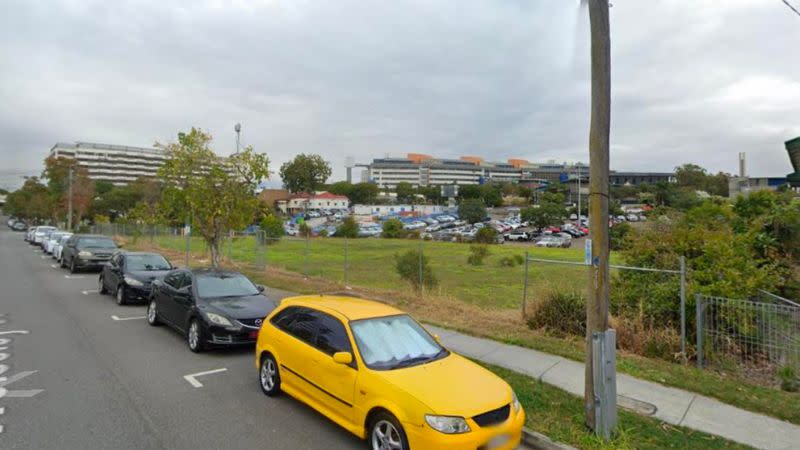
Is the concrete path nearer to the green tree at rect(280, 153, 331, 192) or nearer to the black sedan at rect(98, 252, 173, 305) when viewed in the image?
the black sedan at rect(98, 252, 173, 305)

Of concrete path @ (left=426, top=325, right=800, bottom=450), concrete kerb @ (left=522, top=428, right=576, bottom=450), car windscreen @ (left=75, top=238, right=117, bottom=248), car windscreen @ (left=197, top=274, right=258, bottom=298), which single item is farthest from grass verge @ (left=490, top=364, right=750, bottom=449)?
car windscreen @ (left=75, top=238, right=117, bottom=248)

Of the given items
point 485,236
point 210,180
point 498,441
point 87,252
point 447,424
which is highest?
point 210,180


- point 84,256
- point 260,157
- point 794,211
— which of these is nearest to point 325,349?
point 794,211

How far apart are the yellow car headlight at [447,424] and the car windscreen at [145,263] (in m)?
12.2

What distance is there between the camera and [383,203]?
529 feet

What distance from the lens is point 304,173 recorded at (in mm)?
130375

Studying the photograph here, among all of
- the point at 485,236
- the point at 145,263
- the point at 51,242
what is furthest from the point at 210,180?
the point at 485,236

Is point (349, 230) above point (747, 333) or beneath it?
beneath

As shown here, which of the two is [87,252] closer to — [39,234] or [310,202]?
[39,234]

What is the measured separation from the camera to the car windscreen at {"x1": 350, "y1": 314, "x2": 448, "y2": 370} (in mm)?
5016

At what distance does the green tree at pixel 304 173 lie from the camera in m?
130

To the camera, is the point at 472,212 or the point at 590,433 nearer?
the point at 590,433

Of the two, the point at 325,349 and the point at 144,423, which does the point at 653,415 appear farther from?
the point at 144,423

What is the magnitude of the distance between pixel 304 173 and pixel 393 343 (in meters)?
128
